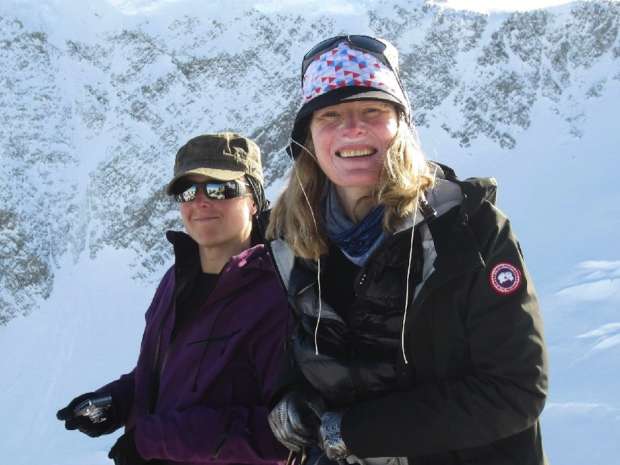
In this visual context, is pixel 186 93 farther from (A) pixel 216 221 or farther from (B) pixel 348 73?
(B) pixel 348 73

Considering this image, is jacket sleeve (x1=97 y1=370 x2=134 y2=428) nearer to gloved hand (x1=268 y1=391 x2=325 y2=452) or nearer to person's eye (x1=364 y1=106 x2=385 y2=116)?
gloved hand (x1=268 y1=391 x2=325 y2=452)

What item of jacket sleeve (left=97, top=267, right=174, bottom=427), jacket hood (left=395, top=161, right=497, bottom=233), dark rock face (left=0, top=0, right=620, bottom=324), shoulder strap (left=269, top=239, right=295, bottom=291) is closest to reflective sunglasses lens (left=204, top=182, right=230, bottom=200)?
jacket sleeve (left=97, top=267, right=174, bottom=427)

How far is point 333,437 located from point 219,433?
0.65 m

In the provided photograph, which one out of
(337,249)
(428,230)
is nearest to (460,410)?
(428,230)

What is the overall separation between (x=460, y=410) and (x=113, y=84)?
3485 centimetres

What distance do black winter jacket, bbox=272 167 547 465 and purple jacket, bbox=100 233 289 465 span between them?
2.00 ft

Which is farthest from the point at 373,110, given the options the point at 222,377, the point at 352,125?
the point at 222,377

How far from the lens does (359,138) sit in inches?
69.7

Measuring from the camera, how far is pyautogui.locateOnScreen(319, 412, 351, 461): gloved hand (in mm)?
1734

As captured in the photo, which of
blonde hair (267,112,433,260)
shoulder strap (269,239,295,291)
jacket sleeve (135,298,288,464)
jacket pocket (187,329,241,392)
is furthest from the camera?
jacket pocket (187,329,241,392)

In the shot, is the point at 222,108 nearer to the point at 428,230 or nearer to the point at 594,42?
the point at 594,42

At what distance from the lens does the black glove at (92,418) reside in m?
2.58

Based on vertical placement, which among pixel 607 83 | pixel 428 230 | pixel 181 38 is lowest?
pixel 428 230

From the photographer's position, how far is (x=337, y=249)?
6.19 ft
